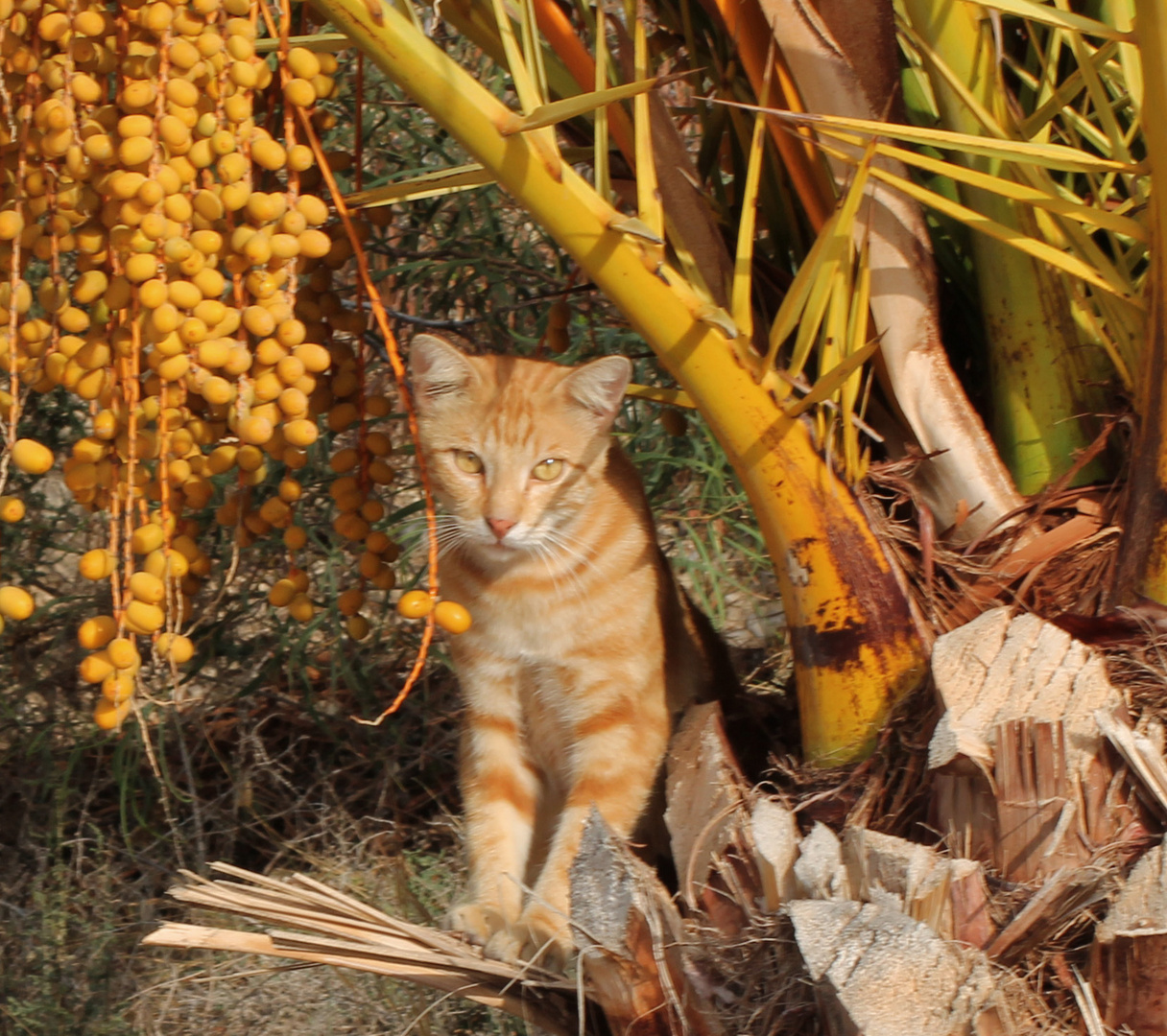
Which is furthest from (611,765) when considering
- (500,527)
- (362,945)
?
(362,945)

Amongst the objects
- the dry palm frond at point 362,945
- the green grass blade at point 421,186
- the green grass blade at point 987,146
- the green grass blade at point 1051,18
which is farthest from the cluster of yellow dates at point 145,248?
the green grass blade at point 1051,18

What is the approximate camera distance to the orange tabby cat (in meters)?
1.82

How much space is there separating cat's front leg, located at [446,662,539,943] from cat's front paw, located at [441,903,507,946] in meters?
0.08

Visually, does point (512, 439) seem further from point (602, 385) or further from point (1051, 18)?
point (1051, 18)

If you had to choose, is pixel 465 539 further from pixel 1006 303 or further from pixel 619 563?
pixel 1006 303

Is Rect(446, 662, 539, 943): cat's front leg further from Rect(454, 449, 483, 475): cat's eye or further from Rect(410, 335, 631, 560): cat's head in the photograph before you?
Rect(454, 449, 483, 475): cat's eye

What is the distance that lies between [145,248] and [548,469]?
33.8 inches

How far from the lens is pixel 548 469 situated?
6.32 feet

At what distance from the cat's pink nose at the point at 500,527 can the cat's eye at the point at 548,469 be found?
113mm

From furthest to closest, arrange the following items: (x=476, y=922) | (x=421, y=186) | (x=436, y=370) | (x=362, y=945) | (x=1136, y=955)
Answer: (x=436, y=370) → (x=476, y=922) → (x=421, y=186) → (x=362, y=945) → (x=1136, y=955)

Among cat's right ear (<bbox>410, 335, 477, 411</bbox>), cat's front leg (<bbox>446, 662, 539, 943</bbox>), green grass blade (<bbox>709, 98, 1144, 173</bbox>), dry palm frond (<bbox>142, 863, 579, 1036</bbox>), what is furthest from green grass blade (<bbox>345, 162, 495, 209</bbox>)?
dry palm frond (<bbox>142, 863, 579, 1036</bbox>)

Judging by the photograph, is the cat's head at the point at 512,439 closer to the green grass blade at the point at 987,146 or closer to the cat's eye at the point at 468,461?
the cat's eye at the point at 468,461

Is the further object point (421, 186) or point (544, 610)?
point (544, 610)

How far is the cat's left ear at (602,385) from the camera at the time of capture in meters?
1.84
